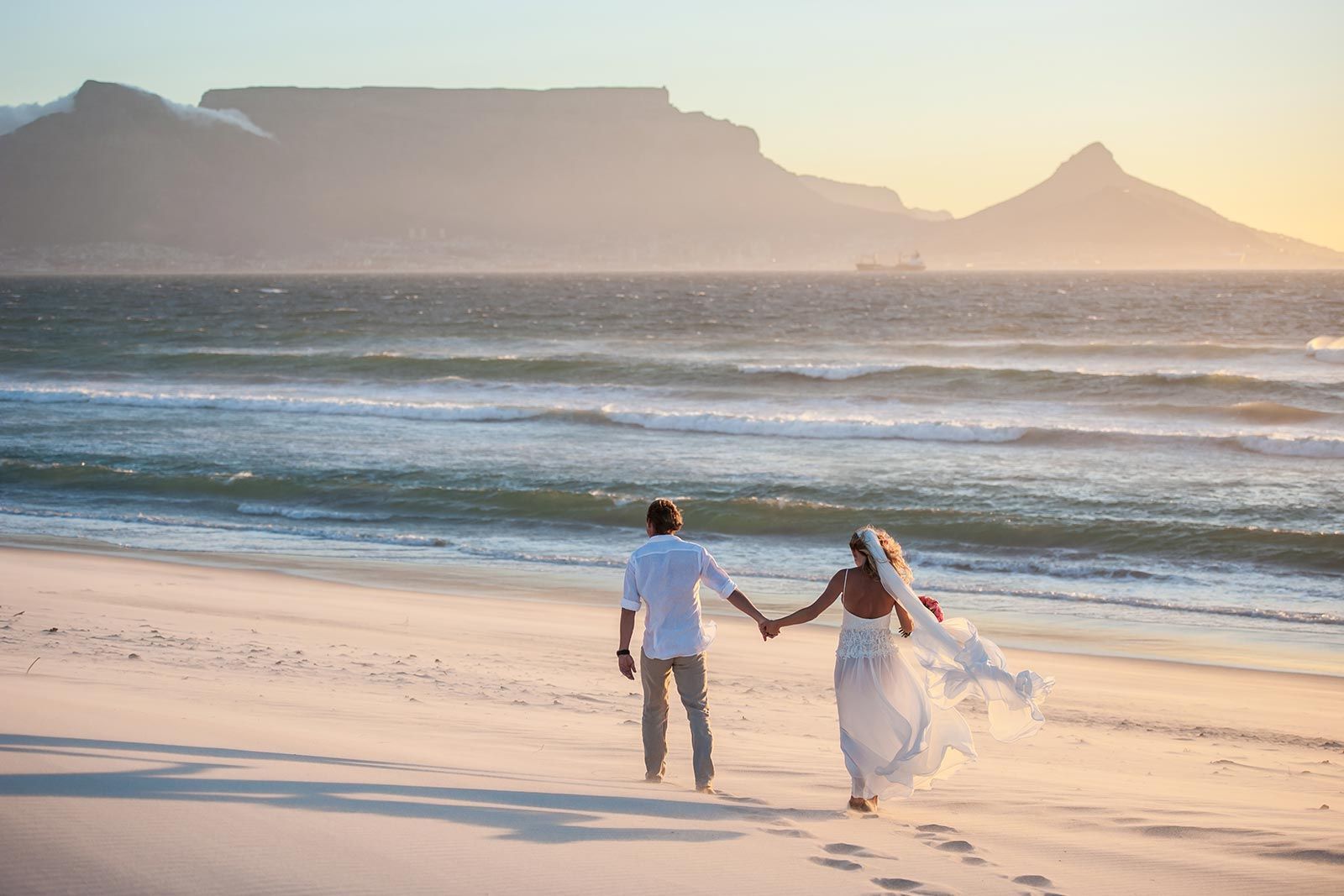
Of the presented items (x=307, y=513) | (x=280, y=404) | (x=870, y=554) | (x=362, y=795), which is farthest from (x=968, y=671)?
(x=280, y=404)

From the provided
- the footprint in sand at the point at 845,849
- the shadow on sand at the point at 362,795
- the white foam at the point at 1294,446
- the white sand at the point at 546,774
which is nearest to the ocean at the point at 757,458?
the white foam at the point at 1294,446

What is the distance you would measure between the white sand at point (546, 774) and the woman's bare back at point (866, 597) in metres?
0.97

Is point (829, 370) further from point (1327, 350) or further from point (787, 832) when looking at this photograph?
point (787, 832)

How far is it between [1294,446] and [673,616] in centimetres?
1973

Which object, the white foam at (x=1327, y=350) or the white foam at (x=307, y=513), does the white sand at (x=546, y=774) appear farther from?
the white foam at (x=1327, y=350)

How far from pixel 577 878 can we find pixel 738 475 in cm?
1583

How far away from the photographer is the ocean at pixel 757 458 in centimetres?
1403

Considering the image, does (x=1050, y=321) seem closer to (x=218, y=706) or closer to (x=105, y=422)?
(x=105, y=422)

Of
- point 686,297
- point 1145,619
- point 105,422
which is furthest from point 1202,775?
point 686,297

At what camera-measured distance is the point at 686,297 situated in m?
93.2

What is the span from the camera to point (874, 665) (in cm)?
564

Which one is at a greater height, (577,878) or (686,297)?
(686,297)

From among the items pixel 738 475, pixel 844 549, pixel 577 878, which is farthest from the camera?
pixel 738 475

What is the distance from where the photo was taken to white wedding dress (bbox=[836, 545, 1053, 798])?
559 cm
